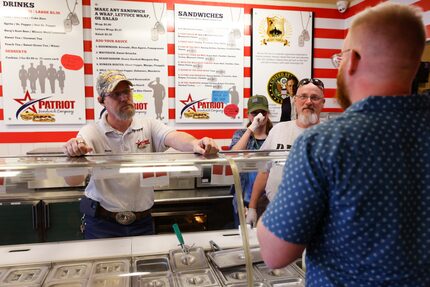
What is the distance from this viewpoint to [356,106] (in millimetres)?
846

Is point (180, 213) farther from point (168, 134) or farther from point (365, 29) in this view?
point (365, 29)

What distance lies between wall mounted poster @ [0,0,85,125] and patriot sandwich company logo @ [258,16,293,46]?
1.84m

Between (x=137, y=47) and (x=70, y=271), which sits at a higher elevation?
(x=137, y=47)

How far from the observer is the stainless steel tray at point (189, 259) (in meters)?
1.60

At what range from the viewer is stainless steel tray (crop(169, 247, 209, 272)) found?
1600 mm

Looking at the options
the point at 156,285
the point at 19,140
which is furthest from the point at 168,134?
the point at 19,140

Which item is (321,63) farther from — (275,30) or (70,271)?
(70,271)

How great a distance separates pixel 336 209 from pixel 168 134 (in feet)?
5.26

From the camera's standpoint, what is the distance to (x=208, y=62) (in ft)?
12.4

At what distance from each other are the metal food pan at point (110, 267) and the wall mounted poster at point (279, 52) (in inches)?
106

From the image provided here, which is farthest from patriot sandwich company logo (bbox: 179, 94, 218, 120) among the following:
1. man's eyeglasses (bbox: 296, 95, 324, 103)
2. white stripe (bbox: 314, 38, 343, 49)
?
man's eyeglasses (bbox: 296, 95, 324, 103)

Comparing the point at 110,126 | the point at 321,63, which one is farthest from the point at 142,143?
the point at 321,63

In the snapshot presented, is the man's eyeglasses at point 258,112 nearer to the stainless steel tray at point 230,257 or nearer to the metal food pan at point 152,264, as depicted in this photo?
the stainless steel tray at point 230,257

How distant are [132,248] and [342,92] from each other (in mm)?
1284
